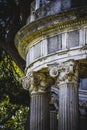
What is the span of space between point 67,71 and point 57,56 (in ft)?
3.69

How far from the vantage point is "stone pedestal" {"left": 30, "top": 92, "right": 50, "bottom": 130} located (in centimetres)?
2856

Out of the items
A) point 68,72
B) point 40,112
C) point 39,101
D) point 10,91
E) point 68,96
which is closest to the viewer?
point 68,96

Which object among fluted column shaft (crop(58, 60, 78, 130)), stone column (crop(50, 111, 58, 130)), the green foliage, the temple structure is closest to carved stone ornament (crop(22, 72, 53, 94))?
the temple structure

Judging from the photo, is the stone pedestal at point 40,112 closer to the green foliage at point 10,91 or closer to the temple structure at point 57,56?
the temple structure at point 57,56

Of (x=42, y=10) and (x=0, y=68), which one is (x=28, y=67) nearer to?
(x=42, y=10)

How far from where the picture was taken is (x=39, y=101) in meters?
29.0

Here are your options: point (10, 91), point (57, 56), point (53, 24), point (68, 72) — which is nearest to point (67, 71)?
point (68, 72)

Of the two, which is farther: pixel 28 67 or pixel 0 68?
→ pixel 0 68

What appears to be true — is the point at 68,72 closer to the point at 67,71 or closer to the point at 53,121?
the point at 67,71

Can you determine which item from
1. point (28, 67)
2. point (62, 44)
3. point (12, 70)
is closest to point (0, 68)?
point (12, 70)

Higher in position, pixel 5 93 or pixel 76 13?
pixel 76 13

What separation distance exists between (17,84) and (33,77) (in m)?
12.3

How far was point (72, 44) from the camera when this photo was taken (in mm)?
27031

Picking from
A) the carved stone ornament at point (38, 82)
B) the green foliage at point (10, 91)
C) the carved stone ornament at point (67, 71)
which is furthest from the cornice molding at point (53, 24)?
the green foliage at point (10, 91)
